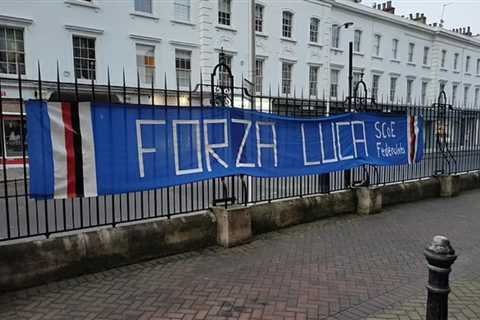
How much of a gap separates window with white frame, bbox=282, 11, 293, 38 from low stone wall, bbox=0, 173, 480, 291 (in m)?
18.7

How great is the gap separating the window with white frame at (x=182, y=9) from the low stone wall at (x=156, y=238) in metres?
15.4

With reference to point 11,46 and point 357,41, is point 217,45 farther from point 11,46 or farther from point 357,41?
point 357,41

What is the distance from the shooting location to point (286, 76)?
82.0 feet

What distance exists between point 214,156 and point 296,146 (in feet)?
6.12

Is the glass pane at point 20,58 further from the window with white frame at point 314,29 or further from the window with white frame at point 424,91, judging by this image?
the window with white frame at point 424,91

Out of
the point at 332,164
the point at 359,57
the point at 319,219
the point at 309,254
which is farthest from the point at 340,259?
the point at 359,57

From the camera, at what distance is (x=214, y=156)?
6.05 m

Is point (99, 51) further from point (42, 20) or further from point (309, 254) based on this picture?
point (309, 254)

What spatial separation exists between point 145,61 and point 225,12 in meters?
5.77

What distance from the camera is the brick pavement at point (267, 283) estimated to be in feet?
13.0

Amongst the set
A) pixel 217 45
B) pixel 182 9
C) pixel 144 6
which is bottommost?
pixel 217 45

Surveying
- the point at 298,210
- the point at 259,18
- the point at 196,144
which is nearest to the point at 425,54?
the point at 259,18

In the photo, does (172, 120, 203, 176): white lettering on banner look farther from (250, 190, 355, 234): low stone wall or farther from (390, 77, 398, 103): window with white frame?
→ (390, 77, 398, 103): window with white frame

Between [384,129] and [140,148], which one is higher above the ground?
[384,129]
